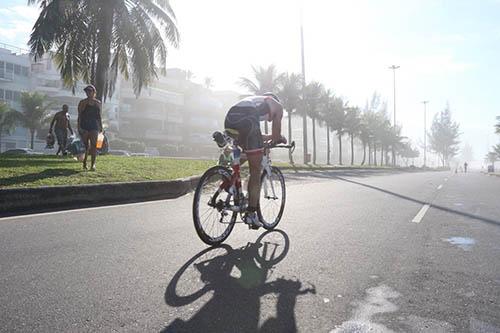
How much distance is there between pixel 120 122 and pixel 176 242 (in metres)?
67.4

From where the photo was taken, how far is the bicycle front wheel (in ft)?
17.0

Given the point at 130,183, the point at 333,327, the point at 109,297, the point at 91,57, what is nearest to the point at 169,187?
the point at 130,183

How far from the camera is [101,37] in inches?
707

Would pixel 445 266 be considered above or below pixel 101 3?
below

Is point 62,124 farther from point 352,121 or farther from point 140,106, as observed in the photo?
point 140,106

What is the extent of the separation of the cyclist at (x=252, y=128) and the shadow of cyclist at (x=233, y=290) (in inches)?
24.1

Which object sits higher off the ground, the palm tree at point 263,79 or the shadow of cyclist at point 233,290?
the palm tree at point 263,79

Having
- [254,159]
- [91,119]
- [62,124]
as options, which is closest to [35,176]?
[91,119]

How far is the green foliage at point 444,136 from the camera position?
411 feet

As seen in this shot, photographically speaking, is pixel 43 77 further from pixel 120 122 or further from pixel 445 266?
pixel 445 266

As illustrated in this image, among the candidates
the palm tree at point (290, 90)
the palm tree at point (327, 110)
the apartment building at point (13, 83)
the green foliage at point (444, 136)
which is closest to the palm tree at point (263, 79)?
the palm tree at point (290, 90)

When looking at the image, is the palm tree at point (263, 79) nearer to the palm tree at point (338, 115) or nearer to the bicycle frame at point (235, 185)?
the palm tree at point (338, 115)

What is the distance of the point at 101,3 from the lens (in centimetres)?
1766

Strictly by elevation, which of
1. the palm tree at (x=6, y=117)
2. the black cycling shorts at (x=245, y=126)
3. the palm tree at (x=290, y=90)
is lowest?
the black cycling shorts at (x=245, y=126)
